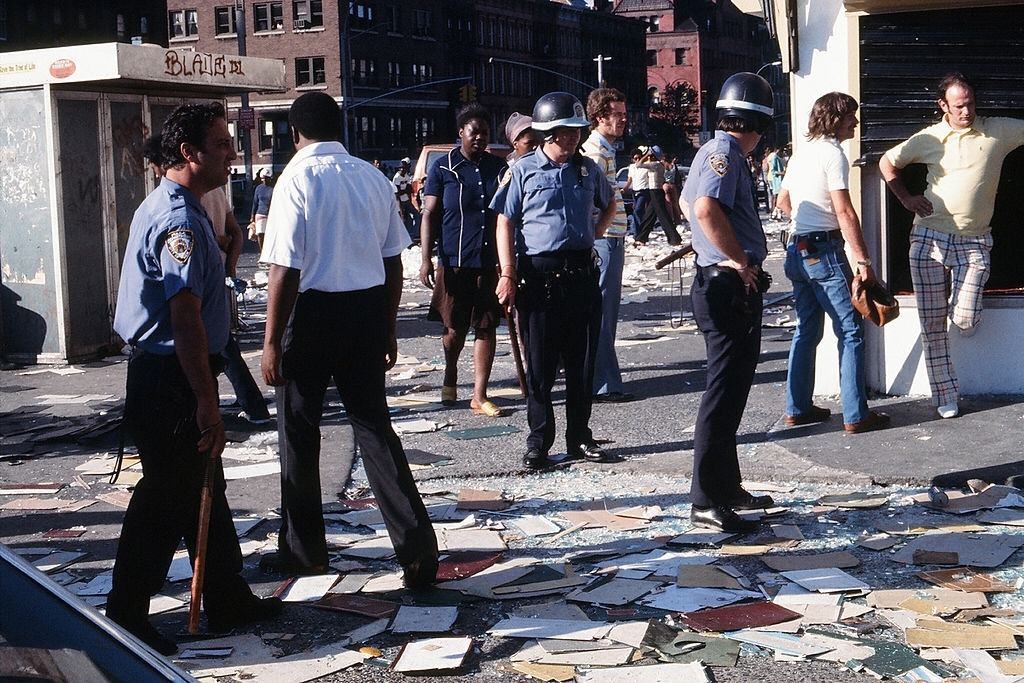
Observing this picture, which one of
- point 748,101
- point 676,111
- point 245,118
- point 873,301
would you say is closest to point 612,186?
point 873,301

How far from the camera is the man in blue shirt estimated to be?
9656 mm

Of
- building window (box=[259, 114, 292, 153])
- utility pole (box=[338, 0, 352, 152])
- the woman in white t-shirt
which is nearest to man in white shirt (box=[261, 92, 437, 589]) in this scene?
the woman in white t-shirt

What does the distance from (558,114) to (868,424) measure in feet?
8.42

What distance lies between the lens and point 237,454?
868cm

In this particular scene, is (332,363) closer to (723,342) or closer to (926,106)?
(723,342)

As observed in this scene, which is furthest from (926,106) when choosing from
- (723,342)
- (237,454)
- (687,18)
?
(687,18)

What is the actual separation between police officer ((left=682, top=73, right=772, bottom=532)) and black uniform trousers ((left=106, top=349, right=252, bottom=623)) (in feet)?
7.88

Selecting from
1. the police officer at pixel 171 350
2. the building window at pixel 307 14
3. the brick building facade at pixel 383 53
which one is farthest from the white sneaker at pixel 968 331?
the building window at pixel 307 14

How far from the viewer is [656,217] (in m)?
28.1

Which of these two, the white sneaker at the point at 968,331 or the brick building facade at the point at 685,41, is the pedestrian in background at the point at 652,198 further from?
the brick building facade at the point at 685,41

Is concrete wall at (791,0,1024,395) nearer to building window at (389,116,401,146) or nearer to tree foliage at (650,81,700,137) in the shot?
building window at (389,116,401,146)

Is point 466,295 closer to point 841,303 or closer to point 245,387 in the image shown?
point 245,387

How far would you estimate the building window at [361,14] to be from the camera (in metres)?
85.2

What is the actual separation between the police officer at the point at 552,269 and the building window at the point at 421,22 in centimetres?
8654
